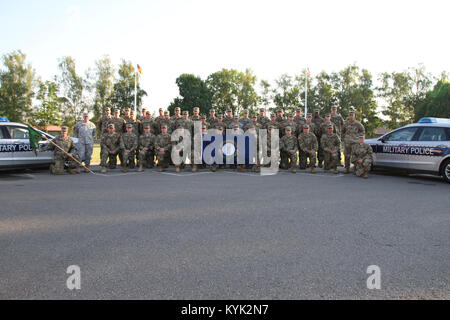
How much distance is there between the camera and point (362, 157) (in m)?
11.5

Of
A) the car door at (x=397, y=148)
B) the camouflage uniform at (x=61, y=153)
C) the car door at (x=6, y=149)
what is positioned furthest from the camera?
the camouflage uniform at (x=61, y=153)

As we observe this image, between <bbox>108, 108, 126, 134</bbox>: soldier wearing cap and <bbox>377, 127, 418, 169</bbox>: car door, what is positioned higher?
<bbox>108, 108, 126, 134</bbox>: soldier wearing cap

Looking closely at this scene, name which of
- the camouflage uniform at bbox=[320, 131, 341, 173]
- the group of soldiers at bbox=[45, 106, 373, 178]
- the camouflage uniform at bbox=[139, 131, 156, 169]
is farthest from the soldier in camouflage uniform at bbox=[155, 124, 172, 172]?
the camouflage uniform at bbox=[320, 131, 341, 173]

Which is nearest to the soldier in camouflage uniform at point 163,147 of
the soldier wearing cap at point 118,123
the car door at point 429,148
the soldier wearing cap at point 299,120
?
the soldier wearing cap at point 118,123

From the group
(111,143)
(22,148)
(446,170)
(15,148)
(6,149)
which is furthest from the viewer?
(111,143)

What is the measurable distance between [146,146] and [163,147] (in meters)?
0.65

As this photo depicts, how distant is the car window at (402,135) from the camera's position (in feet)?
36.4

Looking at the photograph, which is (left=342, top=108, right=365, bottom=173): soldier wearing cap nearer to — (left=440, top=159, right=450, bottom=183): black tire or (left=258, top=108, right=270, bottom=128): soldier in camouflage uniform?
(left=258, top=108, right=270, bottom=128): soldier in camouflage uniform

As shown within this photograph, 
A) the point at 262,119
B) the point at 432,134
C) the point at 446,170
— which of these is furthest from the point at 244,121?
the point at 446,170

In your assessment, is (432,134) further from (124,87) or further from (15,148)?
(124,87)

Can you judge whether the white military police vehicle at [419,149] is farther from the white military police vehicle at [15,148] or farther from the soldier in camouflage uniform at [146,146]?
the white military police vehicle at [15,148]

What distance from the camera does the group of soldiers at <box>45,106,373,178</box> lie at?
41.1 feet

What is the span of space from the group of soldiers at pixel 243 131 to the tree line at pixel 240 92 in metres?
45.0

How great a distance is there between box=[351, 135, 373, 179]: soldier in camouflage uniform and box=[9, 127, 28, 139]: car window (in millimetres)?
10603
